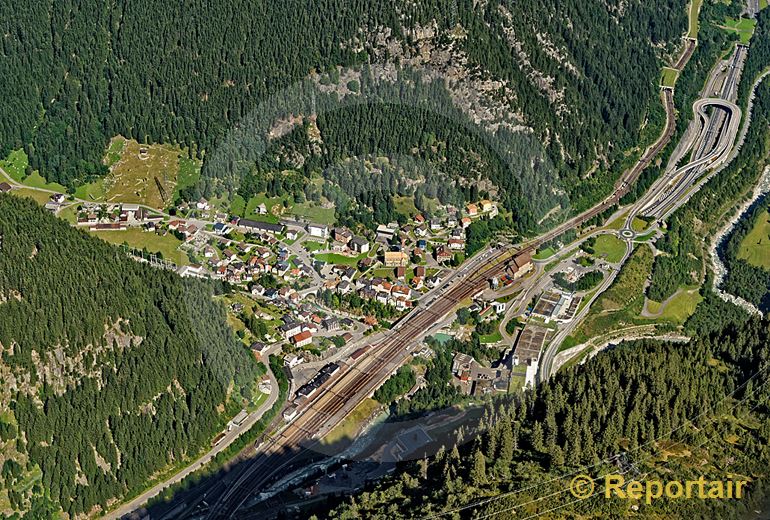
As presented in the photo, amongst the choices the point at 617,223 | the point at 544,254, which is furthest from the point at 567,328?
the point at 617,223

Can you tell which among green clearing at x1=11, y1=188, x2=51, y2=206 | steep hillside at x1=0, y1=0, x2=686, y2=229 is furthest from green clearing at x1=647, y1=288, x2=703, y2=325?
green clearing at x1=11, y1=188, x2=51, y2=206

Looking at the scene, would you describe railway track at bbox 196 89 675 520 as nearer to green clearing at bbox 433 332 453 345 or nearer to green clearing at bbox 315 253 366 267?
green clearing at bbox 433 332 453 345

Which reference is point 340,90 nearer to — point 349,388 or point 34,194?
point 34,194

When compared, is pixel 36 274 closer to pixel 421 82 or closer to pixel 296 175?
pixel 296 175

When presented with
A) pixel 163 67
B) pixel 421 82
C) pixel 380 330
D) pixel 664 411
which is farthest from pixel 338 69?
pixel 664 411

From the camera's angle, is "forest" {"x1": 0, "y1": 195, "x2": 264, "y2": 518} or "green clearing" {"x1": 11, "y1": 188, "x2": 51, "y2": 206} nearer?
"forest" {"x1": 0, "y1": 195, "x2": 264, "y2": 518}

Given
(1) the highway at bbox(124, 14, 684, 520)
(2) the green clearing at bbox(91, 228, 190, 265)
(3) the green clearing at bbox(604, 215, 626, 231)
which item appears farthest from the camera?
(3) the green clearing at bbox(604, 215, 626, 231)

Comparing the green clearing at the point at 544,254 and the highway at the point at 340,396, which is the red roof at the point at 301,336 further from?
the green clearing at the point at 544,254
